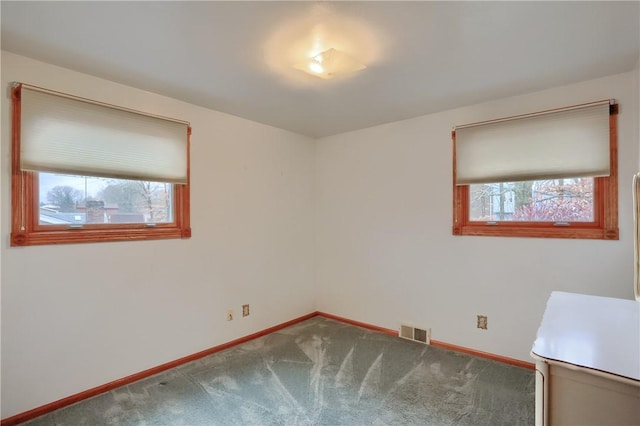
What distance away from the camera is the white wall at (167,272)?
2.01 meters

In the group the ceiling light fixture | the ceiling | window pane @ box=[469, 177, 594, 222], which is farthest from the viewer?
window pane @ box=[469, 177, 594, 222]

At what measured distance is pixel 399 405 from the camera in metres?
2.15

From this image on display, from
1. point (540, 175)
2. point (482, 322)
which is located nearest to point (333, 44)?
point (540, 175)

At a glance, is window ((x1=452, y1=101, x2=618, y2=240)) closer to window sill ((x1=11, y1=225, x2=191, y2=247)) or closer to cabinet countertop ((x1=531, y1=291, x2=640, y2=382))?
cabinet countertop ((x1=531, y1=291, x2=640, y2=382))

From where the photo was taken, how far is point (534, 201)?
267 cm

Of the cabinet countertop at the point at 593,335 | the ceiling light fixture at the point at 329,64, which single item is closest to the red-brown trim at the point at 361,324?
the cabinet countertop at the point at 593,335

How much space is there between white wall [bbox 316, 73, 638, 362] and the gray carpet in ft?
1.43

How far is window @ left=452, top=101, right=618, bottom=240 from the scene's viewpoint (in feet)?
7.61

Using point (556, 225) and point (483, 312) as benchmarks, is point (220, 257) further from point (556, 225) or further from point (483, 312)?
point (556, 225)

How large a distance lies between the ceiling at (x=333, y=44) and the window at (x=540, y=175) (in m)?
0.31

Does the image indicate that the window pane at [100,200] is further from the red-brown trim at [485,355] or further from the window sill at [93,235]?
the red-brown trim at [485,355]

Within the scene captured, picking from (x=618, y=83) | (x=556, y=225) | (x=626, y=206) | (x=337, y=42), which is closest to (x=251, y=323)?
(x=337, y=42)

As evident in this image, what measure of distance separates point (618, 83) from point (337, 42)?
2.15 m

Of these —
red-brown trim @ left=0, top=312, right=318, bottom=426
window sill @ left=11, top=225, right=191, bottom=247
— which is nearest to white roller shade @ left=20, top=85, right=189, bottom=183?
window sill @ left=11, top=225, right=191, bottom=247
